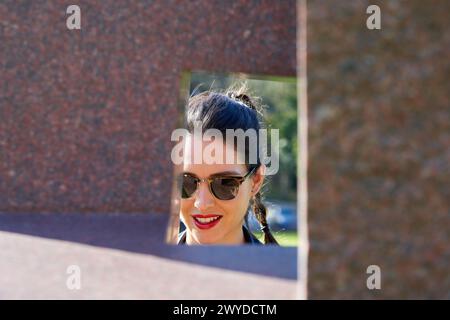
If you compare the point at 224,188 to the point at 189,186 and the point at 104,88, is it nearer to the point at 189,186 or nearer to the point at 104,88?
the point at 189,186

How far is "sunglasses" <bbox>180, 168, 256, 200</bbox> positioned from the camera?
516cm

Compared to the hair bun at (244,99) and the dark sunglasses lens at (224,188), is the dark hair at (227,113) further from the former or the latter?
the dark sunglasses lens at (224,188)

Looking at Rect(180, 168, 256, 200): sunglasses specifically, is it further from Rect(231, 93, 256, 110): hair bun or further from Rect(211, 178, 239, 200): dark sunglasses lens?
Rect(231, 93, 256, 110): hair bun

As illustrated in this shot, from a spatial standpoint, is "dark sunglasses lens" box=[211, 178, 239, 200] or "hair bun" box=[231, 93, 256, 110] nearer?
"dark sunglasses lens" box=[211, 178, 239, 200]

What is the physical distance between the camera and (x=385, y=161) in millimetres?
2119

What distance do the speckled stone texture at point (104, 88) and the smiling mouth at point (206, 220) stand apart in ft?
5.54

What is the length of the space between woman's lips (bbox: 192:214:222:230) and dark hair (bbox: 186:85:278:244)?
0.62 m

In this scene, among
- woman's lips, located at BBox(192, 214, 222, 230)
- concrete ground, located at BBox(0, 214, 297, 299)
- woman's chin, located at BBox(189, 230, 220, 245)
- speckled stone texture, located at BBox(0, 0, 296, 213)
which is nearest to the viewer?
concrete ground, located at BBox(0, 214, 297, 299)

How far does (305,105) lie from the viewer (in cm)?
215

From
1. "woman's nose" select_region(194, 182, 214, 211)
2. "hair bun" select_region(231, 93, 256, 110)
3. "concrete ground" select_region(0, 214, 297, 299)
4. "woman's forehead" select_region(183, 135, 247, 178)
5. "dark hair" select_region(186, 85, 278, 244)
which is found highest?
"hair bun" select_region(231, 93, 256, 110)

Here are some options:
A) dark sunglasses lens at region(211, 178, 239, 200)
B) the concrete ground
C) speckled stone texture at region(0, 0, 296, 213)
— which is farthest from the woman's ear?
speckled stone texture at region(0, 0, 296, 213)

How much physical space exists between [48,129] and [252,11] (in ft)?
10.2

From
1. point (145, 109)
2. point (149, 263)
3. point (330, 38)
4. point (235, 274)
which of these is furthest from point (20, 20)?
point (330, 38)

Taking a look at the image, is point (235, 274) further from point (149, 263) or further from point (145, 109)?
point (145, 109)
